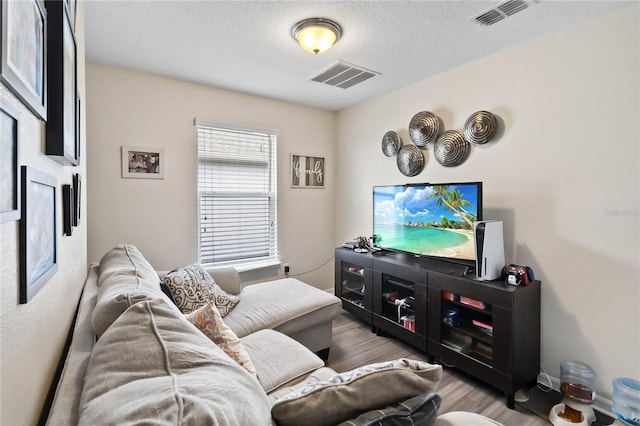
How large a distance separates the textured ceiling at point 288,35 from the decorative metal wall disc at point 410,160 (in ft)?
2.27

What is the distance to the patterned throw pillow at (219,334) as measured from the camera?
4.67 ft

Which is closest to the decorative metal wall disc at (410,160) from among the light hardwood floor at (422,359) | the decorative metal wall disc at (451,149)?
the decorative metal wall disc at (451,149)

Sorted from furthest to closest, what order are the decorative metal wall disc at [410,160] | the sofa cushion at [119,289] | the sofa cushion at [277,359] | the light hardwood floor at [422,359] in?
the decorative metal wall disc at [410,160]
the light hardwood floor at [422,359]
the sofa cushion at [277,359]
the sofa cushion at [119,289]

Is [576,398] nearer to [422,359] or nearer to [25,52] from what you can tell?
[422,359]

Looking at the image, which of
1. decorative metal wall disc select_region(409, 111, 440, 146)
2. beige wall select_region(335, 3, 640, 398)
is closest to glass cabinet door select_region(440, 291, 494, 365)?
beige wall select_region(335, 3, 640, 398)

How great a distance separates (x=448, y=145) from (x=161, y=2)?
2445 mm

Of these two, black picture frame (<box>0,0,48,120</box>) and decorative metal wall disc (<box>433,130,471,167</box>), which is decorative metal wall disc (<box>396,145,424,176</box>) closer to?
decorative metal wall disc (<box>433,130,471,167</box>)

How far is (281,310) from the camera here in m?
2.38

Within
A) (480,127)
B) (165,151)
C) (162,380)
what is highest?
(480,127)

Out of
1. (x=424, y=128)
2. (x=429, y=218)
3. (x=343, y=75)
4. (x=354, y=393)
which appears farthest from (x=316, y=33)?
(x=354, y=393)

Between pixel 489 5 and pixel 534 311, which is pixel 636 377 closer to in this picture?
pixel 534 311

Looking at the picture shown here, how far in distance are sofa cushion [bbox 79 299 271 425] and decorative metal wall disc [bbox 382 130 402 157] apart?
9.54ft

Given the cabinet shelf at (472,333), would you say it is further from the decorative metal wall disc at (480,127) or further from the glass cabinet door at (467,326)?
the decorative metal wall disc at (480,127)

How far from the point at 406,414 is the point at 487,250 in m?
1.72
